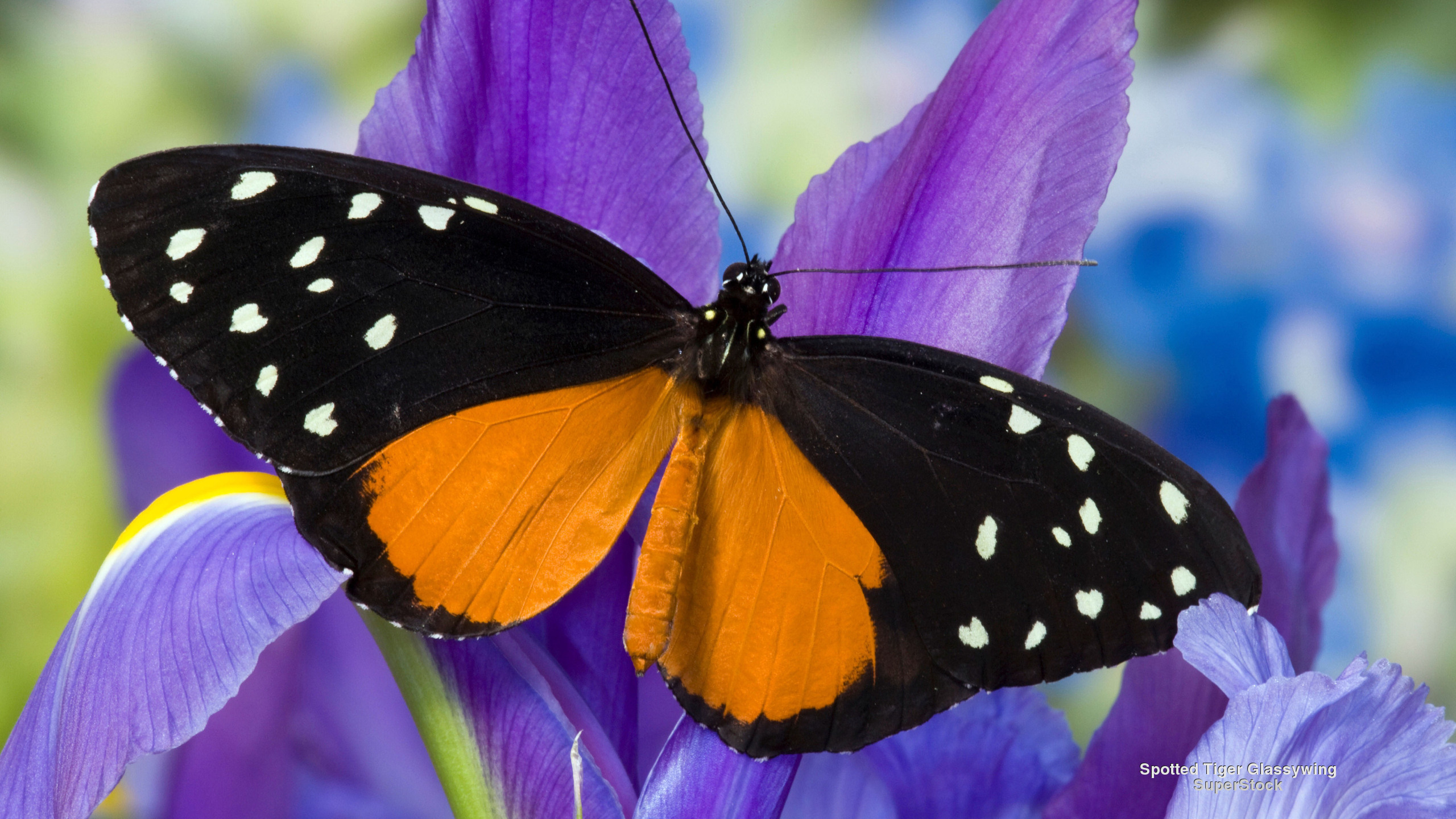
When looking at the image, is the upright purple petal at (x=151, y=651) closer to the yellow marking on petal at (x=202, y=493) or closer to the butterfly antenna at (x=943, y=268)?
the yellow marking on petal at (x=202, y=493)

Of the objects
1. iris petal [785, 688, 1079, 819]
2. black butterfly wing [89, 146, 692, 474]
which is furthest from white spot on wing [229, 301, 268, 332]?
iris petal [785, 688, 1079, 819]

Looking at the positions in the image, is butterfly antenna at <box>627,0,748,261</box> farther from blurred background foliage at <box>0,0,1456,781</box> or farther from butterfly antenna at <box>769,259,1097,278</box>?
blurred background foliage at <box>0,0,1456,781</box>

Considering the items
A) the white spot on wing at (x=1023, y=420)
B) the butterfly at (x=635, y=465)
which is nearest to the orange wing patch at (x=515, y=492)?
the butterfly at (x=635, y=465)

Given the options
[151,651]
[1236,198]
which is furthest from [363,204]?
[1236,198]

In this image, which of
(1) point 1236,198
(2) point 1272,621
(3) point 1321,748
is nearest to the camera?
(3) point 1321,748

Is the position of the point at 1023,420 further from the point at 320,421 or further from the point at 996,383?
the point at 320,421
